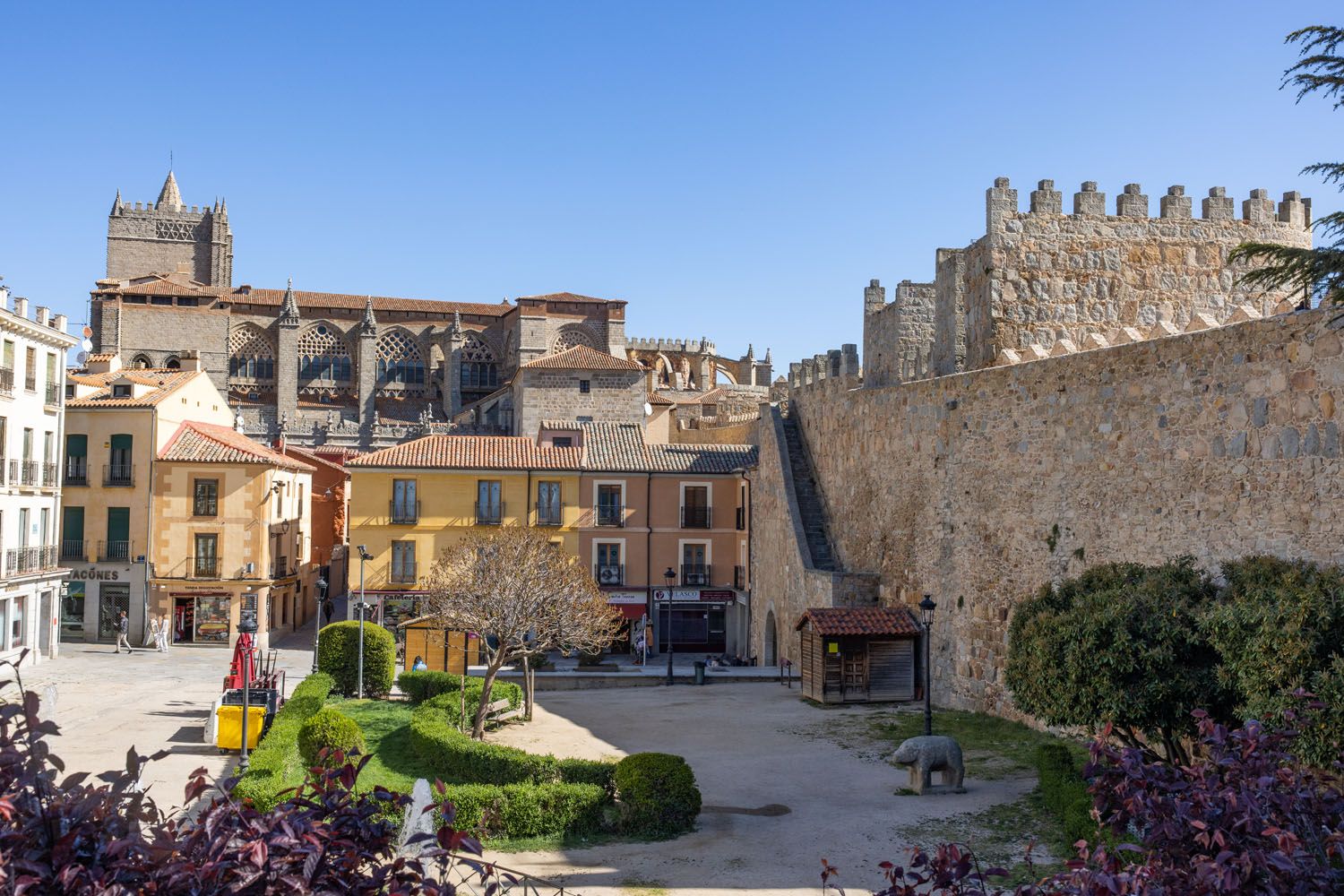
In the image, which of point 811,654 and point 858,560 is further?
point 858,560

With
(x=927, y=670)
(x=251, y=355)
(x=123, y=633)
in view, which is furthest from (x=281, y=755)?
(x=251, y=355)

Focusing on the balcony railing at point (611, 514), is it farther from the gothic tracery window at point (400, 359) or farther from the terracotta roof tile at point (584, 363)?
the gothic tracery window at point (400, 359)

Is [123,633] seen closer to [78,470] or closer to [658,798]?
[78,470]

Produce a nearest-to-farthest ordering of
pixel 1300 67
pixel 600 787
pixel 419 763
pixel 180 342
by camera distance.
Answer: pixel 1300 67
pixel 600 787
pixel 419 763
pixel 180 342

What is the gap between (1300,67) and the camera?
9602mm

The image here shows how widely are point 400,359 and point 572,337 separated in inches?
448

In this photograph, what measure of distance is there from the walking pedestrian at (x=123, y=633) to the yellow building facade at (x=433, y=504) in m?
6.66

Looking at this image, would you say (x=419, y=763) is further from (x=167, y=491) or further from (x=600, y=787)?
(x=167, y=491)

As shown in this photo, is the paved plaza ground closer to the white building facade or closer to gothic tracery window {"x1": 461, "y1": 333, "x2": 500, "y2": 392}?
the white building facade

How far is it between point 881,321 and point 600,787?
16016 mm

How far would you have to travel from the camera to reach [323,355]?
71562 mm

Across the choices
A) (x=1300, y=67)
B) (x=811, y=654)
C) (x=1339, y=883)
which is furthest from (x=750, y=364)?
(x=1339, y=883)

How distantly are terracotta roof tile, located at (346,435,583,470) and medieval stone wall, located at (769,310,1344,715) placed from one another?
12.0 metres

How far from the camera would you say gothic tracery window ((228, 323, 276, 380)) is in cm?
7069
